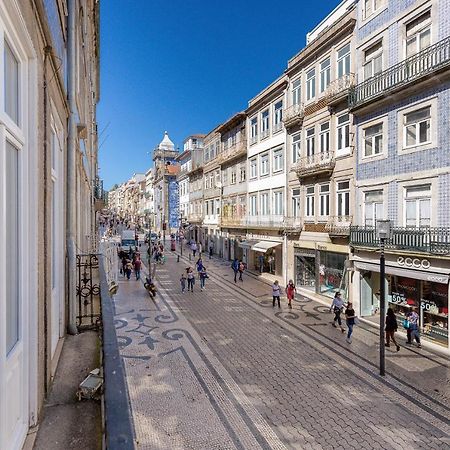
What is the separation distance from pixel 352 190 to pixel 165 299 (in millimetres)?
11254

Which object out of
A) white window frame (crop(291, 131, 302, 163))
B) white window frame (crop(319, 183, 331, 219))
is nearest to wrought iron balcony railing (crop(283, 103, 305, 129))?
white window frame (crop(291, 131, 302, 163))

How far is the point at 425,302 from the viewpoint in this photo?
1317 cm

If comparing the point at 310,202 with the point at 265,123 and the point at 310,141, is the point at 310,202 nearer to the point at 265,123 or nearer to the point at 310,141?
the point at 310,141

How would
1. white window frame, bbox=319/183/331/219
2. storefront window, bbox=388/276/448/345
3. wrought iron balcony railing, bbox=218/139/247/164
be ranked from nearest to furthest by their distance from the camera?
storefront window, bbox=388/276/448/345 < white window frame, bbox=319/183/331/219 < wrought iron balcony railing, bbox=218/139/247/164

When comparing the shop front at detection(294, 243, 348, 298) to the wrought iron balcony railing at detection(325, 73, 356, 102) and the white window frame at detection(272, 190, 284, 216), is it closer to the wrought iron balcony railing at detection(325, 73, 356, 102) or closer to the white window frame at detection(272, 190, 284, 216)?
the white window frame at detection(272, 190, 284, 216)

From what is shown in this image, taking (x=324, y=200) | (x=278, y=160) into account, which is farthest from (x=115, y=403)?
(x=278, y=160)

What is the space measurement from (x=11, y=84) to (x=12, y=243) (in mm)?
1071

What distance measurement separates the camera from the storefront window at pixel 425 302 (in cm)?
1240

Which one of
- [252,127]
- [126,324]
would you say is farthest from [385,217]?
[252,127]

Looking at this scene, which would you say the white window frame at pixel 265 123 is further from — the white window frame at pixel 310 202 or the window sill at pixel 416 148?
the window sill at pixel 416 148

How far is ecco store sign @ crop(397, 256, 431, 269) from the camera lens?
1267 cm

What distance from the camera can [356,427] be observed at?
7383 millimetres

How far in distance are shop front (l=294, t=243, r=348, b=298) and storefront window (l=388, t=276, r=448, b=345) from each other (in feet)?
10.4

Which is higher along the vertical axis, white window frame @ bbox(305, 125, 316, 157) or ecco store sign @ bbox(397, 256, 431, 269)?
white window frame @ bbox(305, 125, 316, 157)
